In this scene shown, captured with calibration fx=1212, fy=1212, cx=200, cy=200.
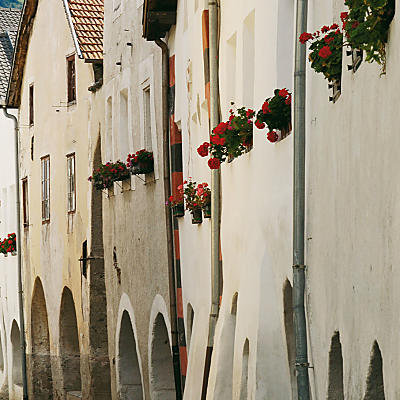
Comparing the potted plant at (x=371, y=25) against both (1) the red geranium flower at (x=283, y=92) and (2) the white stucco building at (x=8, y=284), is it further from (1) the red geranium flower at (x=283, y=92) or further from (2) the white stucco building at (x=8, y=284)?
(2) the white stucco building at (x=8, y=284)

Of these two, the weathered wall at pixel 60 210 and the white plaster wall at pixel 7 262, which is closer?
the weathered wall at pixel 60 210

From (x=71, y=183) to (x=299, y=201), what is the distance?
17.8 meters

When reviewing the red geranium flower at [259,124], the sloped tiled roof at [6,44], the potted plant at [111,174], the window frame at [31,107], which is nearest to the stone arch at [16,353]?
the window frame at [31,107]

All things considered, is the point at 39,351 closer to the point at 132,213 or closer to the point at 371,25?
the point at 132,213

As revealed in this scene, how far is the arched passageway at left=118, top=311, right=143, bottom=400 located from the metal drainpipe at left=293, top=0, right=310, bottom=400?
12.6 m

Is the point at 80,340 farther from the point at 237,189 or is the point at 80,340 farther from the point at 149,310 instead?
the point at 237,189

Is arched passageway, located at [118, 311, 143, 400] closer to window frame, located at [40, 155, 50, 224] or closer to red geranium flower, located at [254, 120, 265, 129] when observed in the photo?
window frame, located at [40, 155, 50, 224]

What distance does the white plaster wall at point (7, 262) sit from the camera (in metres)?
32.7

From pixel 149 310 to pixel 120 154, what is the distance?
3316 mm

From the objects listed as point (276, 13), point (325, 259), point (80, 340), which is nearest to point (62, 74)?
point (80, 340)

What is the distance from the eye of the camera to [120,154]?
21594 mm

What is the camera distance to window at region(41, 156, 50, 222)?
1132 inches

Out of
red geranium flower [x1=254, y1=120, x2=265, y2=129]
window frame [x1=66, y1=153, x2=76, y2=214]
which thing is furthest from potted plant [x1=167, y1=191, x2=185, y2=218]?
window frame [x1=66, y1=153, x2=76, y2=214]

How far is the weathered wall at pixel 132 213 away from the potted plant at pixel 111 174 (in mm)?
232
